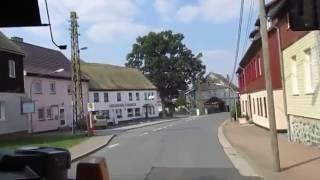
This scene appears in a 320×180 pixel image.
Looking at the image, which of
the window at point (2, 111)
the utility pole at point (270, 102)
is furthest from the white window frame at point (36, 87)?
the utility pole at point (270, 102)

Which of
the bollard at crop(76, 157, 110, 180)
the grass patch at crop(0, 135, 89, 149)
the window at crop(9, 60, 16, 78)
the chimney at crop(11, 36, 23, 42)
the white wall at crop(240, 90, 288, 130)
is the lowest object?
the grass patch at crop(0, 135, 89, 149)

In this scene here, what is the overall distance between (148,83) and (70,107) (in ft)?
118

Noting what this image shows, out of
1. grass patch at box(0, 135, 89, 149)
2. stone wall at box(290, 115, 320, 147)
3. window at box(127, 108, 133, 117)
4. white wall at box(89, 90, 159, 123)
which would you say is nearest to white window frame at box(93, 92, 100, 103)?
white wall at box(89, 90, 159, 123)

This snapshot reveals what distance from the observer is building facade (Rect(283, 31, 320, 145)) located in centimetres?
2012

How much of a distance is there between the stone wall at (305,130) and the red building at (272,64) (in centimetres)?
316

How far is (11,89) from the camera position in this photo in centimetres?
4384

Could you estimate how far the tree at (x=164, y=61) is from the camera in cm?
10631

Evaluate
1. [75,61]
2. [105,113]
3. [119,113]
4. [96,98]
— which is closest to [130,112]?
[119,113]

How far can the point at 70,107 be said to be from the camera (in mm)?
62312

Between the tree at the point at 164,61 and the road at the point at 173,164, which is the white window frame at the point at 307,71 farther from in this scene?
the tree at the point at 164,61

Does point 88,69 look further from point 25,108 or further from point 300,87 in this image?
point 300,87

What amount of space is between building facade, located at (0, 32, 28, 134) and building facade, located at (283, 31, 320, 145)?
21.8 m

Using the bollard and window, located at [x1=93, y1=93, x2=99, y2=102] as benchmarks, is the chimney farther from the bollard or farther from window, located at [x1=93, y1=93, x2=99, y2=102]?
the bollard

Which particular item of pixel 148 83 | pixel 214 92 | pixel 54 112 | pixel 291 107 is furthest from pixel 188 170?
pixel 214 92
